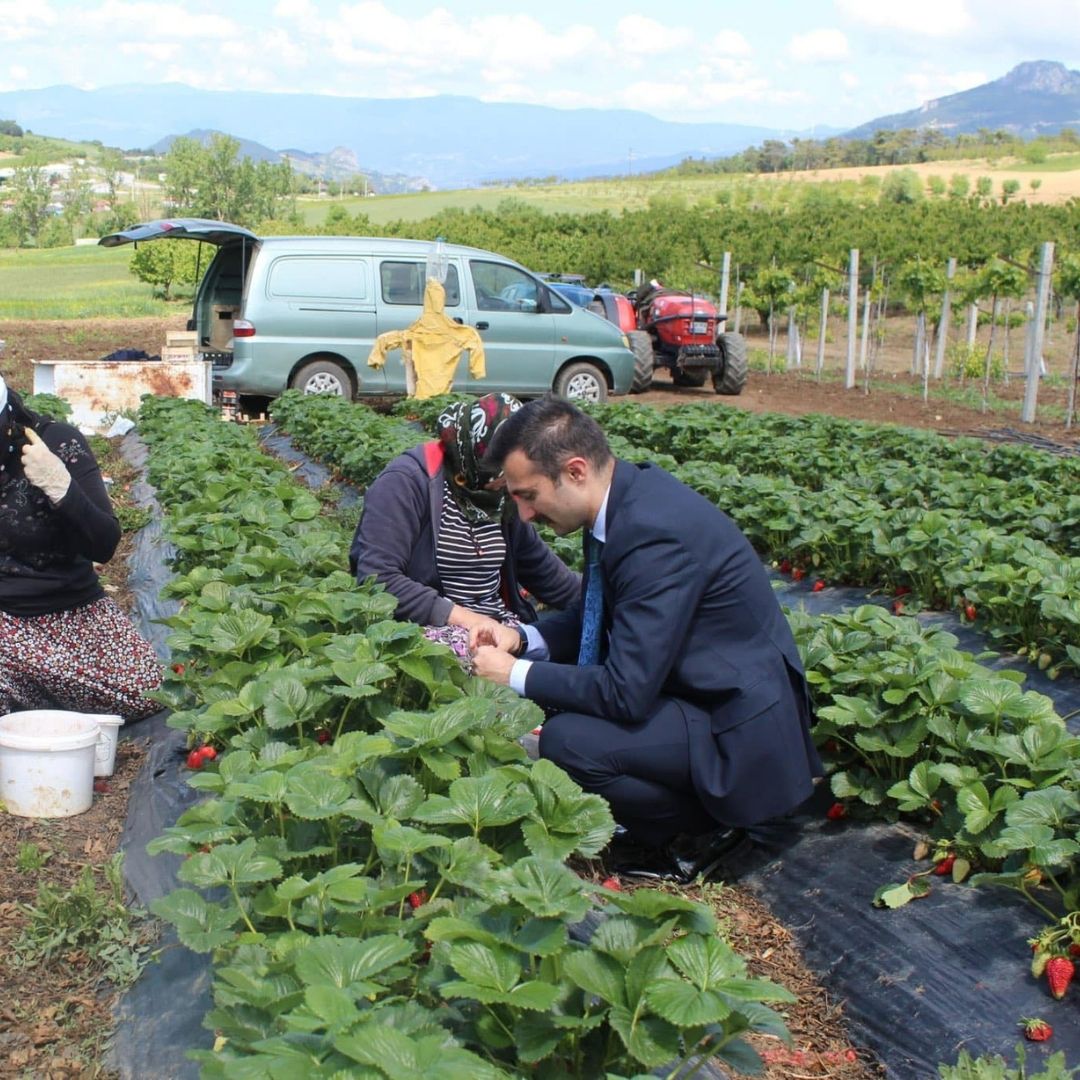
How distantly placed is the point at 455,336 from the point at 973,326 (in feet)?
42.5

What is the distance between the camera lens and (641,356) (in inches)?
719

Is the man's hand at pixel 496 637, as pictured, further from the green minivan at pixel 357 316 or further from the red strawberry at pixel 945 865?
the green minivan at pixel 357 316

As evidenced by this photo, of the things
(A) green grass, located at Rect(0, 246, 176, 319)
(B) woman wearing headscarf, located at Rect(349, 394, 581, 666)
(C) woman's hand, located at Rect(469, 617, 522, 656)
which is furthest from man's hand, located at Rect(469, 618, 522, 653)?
(A) green grass, located at Rect(0, 246, 176, 319)

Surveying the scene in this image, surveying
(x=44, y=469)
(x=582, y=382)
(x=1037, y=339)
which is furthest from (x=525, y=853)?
(x=1037, y=339)

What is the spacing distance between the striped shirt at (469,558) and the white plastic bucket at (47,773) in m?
1.22

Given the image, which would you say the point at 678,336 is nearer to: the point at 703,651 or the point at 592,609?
the point at 592,609

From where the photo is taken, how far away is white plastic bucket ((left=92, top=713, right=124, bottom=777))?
423 centimetres

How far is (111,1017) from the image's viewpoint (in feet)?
9.24

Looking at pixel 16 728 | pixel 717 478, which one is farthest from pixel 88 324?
pixel 16 728

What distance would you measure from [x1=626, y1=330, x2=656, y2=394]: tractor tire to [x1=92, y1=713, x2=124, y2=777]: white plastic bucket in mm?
14311

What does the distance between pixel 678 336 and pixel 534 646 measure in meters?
15.8

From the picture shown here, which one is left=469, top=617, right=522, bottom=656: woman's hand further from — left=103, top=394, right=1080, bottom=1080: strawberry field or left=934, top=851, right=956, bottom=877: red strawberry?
left=934, top=851, right=956, bottom=877: red strawberry

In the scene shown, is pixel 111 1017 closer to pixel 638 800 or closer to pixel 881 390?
pixel 638 800

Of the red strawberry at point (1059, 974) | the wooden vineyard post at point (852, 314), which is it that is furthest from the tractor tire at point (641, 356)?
the red strawberry at point (1059, 974)
